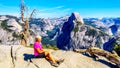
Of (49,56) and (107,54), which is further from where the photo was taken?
(107,54)

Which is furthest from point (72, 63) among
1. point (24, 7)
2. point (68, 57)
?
point (24, 7)

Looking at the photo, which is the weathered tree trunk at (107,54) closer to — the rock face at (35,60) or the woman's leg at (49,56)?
the rock face at (35,60)

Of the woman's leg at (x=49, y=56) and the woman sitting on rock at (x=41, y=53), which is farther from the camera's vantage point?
the woman's leg at (x=49, y=56)

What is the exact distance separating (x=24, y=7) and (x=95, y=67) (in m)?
33.3

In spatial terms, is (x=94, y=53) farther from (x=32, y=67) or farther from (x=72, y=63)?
(x=32, y=67)

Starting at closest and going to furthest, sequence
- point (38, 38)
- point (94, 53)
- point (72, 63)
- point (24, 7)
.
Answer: point (38, 38) → point (72, 63) → point (94, 53) → point (24, 7)

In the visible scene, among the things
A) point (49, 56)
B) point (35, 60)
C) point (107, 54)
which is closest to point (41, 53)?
point (49, 56)

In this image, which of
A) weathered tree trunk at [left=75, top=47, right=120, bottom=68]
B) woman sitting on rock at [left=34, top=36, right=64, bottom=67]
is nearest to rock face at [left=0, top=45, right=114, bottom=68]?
woman sitting on rock at [left=34, top=36, right=64, bottom=67]

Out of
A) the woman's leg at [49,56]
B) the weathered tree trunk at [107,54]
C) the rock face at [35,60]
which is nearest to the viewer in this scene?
the woman's leg at [49,56]

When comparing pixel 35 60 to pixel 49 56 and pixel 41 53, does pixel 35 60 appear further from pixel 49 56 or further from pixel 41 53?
pixel 49 56

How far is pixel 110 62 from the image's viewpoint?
21.8m

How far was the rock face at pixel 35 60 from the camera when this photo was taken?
64.7 ft

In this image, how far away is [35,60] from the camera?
65.2ft

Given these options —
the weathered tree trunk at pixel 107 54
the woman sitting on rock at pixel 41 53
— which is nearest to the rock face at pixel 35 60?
the woman sitting on rock at pixel 41 53
